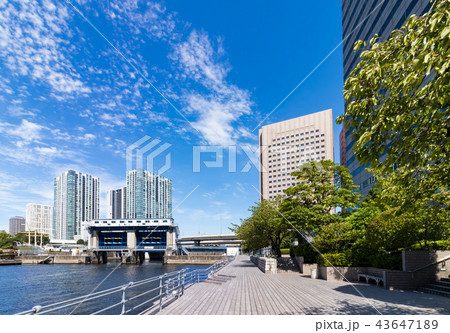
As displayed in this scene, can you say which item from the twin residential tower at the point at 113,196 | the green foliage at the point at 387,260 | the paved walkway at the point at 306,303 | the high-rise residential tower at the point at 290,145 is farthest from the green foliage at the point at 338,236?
the high-rise residential tower at the point at 290,145

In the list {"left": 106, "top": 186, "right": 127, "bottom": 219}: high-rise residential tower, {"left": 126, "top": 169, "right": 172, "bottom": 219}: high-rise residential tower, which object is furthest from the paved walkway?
{"left": 106, "top": 186, "right": 127, "bottom": 219}: high-rise residential tower

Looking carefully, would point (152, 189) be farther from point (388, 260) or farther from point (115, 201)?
point (115, 201)

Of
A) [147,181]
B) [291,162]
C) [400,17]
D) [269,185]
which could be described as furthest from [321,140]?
[147,181]

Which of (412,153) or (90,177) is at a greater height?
(90,177)

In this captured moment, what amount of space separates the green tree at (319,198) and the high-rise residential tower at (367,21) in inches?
215

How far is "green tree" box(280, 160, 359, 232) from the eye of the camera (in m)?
22.8

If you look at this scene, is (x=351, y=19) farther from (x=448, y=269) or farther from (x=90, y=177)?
(x=90, y=177)

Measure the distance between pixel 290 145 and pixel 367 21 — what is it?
99.7 m

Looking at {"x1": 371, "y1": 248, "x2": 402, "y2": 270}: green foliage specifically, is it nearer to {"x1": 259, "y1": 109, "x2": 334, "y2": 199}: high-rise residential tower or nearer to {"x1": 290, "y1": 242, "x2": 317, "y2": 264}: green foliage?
{"x1": 290, "y1": 242, "x2": 317, "y2": 264}: green foliage

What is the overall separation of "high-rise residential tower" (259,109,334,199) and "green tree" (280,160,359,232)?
4459 inches

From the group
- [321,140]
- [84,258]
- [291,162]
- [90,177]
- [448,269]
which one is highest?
[321,140]

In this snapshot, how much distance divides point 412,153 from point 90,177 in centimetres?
6424

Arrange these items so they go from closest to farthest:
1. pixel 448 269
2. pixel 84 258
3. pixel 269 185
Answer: pixel 448 269, pixel 84 258, pixel 269 185
